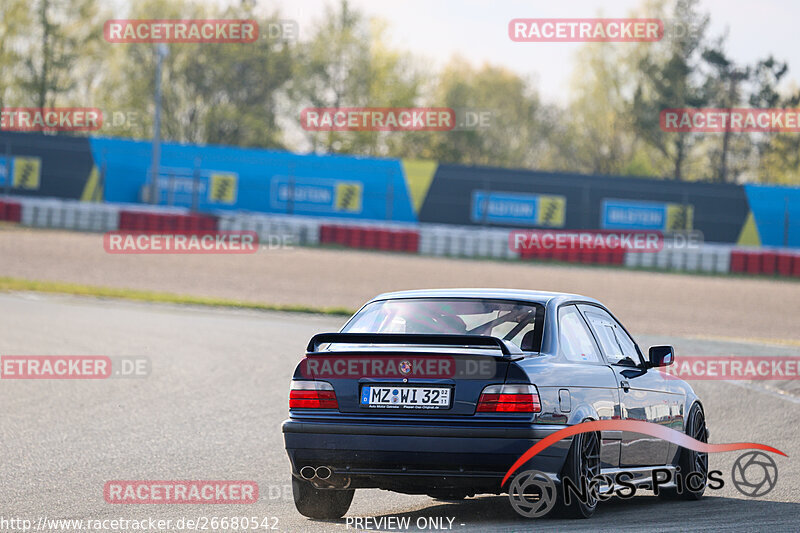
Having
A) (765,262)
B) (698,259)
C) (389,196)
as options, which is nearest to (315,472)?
(698,259)

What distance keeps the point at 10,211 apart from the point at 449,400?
33.6 metres

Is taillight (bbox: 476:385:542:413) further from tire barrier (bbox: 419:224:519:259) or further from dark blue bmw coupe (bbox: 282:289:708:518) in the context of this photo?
tire barrier (bbox: 419:224:519:259)

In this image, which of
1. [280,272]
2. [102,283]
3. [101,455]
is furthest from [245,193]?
[101,455]

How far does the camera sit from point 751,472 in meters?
8.73

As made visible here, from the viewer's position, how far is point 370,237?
36.2 meters

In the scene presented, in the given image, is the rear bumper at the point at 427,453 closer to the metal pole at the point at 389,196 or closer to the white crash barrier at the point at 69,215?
the white crash barrier at the point at 69,215

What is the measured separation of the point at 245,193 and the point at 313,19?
103 feet

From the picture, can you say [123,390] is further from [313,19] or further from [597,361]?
[313,19]

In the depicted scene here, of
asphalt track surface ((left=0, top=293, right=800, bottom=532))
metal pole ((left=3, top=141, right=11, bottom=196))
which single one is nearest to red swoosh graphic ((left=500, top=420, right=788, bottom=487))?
asphalt track surface ((left=0, top=293, right=800, bottom=532))

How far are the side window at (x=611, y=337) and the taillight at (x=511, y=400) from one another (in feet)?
3.75

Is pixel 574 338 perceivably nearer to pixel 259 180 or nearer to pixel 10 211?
pixel 259 180

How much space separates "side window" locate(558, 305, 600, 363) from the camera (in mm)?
6410

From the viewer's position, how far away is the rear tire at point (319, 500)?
6.31 meters

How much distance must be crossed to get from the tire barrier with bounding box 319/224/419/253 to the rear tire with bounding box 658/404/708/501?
28048 millimetres
